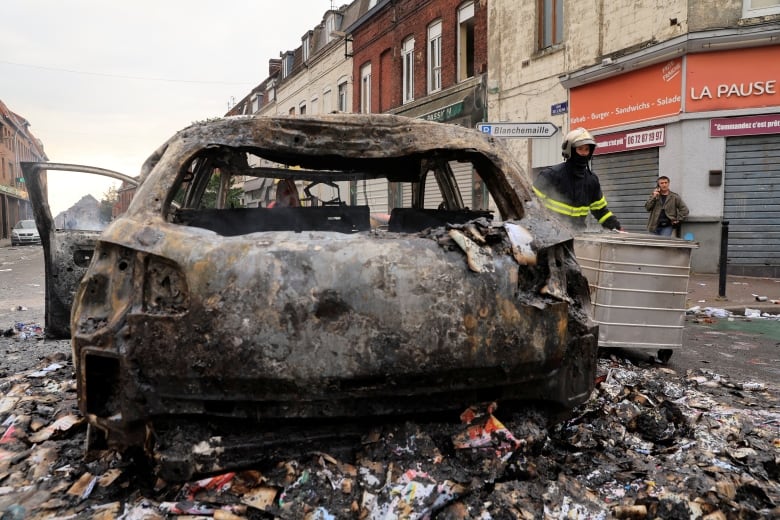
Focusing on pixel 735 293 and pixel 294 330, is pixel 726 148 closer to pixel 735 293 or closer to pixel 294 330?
pixel 735 293

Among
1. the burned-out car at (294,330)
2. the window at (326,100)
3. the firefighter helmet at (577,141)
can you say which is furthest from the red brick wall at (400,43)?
the burned-out car at (294,330)

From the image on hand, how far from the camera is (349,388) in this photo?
216 cm

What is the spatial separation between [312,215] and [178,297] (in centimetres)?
194

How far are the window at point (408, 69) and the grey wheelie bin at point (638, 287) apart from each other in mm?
18972

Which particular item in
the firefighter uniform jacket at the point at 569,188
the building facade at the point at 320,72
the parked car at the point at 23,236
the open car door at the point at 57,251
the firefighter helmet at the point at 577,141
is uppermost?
the building facade at the point at 320,72

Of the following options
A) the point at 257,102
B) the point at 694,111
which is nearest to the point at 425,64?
the point at 694,111

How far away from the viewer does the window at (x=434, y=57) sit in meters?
20.4

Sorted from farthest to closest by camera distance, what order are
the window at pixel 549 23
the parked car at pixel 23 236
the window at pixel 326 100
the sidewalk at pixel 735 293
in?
the parked car at pixel 23 236 → the window at pixel 326 100 → the window at pixel 549 23 → the sidewalk at pixel 735 293

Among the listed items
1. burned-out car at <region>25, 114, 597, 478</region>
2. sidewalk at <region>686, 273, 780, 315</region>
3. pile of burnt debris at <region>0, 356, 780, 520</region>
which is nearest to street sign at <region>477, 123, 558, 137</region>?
sidewalk at <region>686, 273, 780, 315</region>

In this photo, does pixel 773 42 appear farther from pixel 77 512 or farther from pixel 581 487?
pixel 77 512

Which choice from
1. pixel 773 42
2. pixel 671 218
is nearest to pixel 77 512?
pixel 671 218

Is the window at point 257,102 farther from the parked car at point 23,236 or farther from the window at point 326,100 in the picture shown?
the parked car at point 23,236

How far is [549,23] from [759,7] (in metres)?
5.32

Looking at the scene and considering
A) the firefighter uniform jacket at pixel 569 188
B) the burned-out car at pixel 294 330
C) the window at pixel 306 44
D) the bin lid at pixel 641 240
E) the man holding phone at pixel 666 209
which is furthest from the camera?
the window at pixel 306 44
